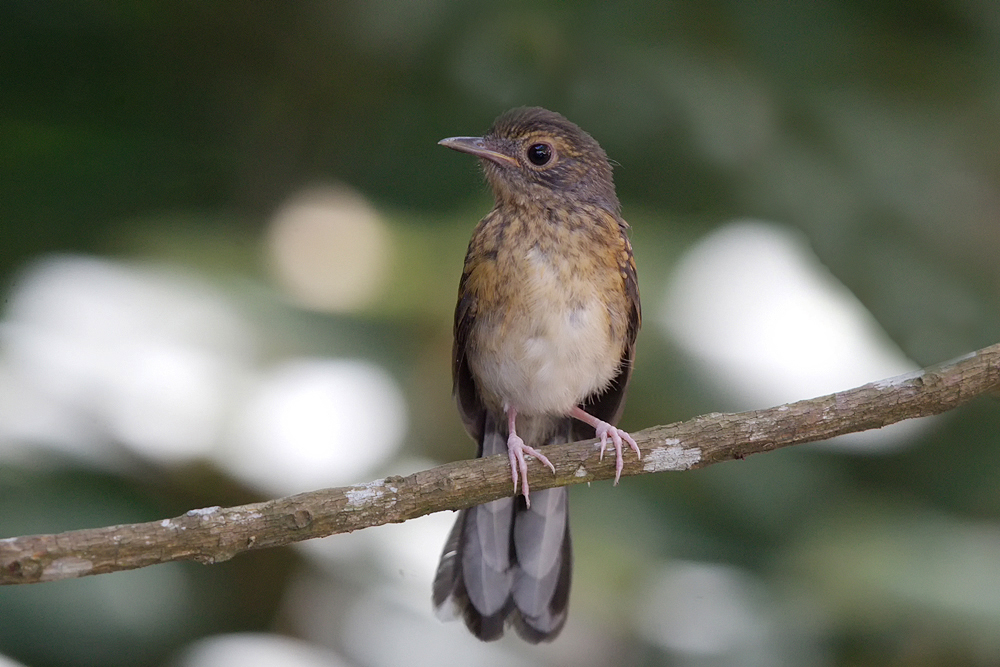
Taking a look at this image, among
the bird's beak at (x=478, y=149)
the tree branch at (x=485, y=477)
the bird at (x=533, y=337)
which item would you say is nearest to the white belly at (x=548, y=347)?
the bird at (x=533, y=337)

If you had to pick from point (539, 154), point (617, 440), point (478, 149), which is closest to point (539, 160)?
point (539, 154)

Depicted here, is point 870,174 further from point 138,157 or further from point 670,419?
point 138,157

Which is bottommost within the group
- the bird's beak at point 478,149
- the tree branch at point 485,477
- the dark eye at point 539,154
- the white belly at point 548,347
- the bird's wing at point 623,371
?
the tree branch at point 485,477

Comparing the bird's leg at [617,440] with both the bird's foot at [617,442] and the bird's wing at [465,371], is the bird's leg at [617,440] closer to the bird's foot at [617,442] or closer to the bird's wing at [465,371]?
the bird's foot at [617,442]

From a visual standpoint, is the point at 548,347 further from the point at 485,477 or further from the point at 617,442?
the point at 485,477

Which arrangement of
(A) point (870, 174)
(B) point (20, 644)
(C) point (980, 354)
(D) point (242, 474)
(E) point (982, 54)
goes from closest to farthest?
(C) point (980, 354), (B) point (20, 644), (D) point (242, 474), (A) point (870, 174), (E) point (982, 54)

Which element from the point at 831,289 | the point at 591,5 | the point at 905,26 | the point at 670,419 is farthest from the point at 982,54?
the point at 670,419

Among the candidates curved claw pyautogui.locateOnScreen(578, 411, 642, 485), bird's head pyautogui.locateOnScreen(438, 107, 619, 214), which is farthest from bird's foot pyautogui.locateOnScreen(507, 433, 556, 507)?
bird's head pyautogui.locateOnScreen(438, 107, 619, 214)
